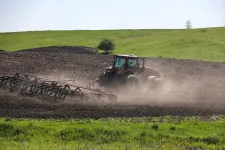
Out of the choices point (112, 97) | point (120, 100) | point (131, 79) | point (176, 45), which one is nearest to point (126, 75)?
point (131, 79)

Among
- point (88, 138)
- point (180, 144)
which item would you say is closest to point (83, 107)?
point (88, 138)

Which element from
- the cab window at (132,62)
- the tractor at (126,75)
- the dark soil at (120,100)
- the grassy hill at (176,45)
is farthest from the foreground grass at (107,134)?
the grassy hill at (176,45)

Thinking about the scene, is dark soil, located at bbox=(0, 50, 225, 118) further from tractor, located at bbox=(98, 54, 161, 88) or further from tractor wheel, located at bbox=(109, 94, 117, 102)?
tractor, located at bbox=(98, 54, 161, 88)

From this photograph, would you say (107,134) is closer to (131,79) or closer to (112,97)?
(112,97)

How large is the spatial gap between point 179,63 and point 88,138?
28121 millimetres

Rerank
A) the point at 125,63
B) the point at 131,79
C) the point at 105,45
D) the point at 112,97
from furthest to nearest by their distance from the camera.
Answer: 1. the point at 105,45
2. the point at 125,63
3. the point at 131,79
4. the point at 112,97

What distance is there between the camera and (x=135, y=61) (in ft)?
75.5

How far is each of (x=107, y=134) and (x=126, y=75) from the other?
919 cm

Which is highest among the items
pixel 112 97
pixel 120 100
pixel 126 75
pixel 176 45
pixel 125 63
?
pixel 176 45

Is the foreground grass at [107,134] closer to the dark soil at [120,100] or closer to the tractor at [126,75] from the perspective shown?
the dark soil at [120,100]

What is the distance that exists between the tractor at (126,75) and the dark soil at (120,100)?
42.9 inches

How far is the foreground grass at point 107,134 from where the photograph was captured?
12.4 meters

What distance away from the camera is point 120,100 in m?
21.5

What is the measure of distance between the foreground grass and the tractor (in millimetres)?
6712
